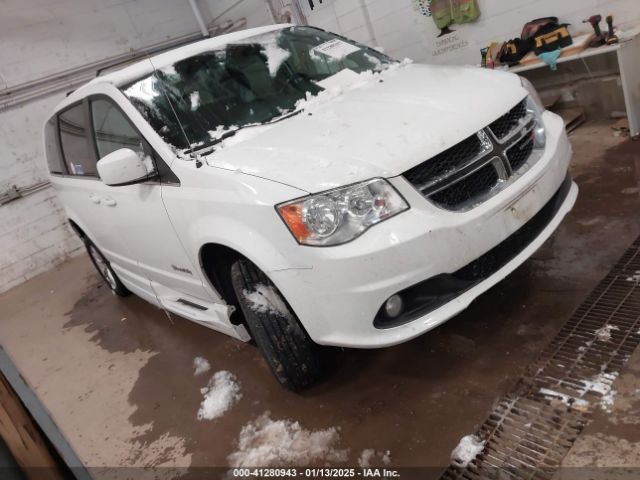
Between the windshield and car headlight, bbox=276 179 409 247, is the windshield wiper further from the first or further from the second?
car headlight, bbox=276 179 409 247

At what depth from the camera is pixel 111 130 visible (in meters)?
2.64

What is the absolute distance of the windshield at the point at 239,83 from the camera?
7.59 ft

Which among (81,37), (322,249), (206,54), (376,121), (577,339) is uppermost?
(81,37)

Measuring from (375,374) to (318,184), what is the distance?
1042 mm

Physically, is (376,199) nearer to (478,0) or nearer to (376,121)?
(376,121)

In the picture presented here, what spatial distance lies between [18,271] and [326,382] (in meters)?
5.51

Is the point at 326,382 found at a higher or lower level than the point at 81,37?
lower

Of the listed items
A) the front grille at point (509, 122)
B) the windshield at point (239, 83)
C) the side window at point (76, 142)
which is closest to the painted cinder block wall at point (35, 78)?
the side window at point (76, 142)

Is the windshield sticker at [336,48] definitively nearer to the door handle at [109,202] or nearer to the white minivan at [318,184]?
the white minivan at [318,184]

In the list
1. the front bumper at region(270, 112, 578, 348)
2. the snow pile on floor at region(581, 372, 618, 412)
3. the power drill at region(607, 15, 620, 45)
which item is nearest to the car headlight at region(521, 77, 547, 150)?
the front bumper at region(270, 112, 578, 348)

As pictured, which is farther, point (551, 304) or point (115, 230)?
point (115, 230)

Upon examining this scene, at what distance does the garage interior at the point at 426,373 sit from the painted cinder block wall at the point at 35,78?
117cm

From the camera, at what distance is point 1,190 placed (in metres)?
5.96

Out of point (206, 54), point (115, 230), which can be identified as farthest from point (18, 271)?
point (206, 54)
